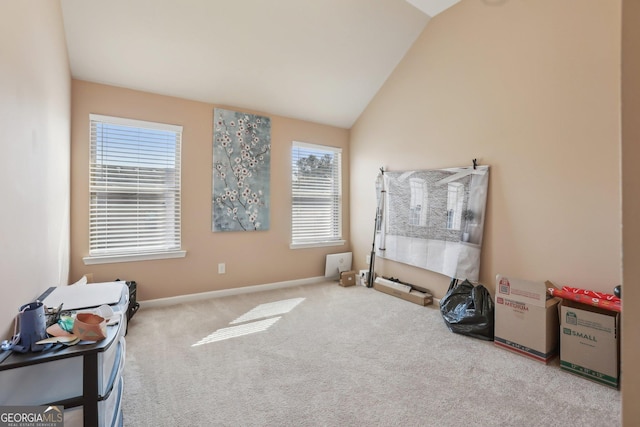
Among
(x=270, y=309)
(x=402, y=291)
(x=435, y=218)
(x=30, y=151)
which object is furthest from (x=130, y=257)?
(x=435, y=218)

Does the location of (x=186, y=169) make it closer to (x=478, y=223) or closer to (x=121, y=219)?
(x=121, y=219)

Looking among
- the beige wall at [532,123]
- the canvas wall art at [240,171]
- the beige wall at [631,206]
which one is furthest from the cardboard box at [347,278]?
the beige wall at [631,206]

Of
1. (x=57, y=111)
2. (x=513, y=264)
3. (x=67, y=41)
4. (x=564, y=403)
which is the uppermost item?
(x=67, y=41)

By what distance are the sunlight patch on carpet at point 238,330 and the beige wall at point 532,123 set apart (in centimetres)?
193

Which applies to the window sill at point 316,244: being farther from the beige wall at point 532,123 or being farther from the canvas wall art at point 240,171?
the beige wall at point 532,123

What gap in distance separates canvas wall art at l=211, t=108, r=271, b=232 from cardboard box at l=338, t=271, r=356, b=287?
4.19ft

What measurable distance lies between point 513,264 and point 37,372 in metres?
3.27

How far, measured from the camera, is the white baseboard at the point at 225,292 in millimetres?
3246

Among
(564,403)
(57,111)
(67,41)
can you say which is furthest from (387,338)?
(67,41)

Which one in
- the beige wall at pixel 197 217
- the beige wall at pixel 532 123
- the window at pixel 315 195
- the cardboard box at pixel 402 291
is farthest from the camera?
the window at pixel 315 195

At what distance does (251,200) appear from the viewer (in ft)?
12.4

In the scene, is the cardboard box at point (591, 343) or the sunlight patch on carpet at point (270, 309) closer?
the cardboard box at point (591, 343)

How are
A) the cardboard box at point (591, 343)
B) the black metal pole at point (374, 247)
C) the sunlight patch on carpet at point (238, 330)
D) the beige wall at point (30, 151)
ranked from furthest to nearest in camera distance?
the black metal pole at point (374, 247) < the sunlight patch on carpet at point (238, 330) < the cardboard box at point (591, 343) < the beige wall at point (30, 151)

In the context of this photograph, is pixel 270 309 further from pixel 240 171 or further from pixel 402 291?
pixel 240 171
